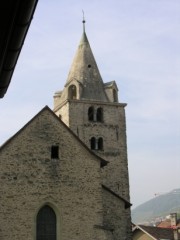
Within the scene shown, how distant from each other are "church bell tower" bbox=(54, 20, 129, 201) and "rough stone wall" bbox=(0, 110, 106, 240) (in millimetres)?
10488

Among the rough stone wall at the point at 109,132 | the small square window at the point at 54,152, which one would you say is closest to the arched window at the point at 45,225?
the small square window at the point at 54,152

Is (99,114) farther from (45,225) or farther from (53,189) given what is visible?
(45,225)

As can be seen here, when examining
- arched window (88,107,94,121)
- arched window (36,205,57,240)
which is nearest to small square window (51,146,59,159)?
arched window (36,205,57,240)

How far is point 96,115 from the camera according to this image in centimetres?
3438

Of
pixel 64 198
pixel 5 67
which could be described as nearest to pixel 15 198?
pixel 64 198

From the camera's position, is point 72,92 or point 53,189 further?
point 72,92

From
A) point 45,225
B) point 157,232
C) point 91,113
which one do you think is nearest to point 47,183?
point 45,225

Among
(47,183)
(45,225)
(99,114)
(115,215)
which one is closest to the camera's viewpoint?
(45,225)

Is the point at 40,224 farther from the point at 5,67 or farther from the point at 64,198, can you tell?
the point at 5,67

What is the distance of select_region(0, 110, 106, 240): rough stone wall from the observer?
20.0 meters

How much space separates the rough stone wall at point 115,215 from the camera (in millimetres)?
22625

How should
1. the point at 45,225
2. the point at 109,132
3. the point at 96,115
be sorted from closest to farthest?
the point at 45,225
the point at 109,132
the point at 96,115

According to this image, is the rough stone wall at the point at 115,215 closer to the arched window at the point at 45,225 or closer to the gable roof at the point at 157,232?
the arched window at the point at 45,225

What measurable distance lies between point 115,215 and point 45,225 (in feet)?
14.0
